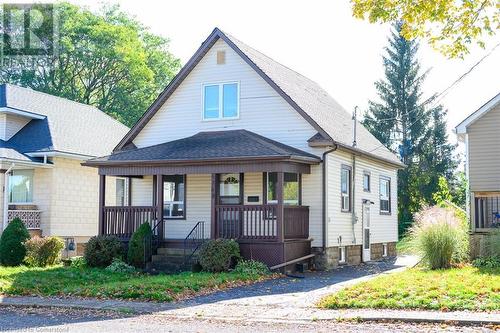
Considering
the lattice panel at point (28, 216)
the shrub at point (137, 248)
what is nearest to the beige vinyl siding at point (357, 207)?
the shrub at point (137, 248)

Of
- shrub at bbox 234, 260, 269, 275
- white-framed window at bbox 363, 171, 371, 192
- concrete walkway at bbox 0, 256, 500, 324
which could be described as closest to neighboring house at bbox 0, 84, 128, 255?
shrub at bbox 234, 260, 269, 275

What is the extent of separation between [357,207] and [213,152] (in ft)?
21.3

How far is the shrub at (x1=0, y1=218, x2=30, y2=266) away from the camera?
70.8 ft

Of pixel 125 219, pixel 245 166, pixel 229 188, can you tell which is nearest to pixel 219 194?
pixel 229 188

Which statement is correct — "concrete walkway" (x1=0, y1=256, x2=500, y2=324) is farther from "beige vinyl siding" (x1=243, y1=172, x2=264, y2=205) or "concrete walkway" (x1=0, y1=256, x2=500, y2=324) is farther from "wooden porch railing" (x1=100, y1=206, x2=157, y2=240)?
"wooden porch railing" (x1=100, y1=206, x2=157, y2=240)

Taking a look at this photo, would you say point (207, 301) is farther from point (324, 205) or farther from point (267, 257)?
point (324, 205)

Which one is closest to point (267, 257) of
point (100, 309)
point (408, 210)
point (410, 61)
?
point (100, 309)

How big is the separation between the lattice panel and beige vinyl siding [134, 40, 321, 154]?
464 cm

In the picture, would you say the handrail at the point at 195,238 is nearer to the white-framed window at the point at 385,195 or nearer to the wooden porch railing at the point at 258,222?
the wooden porch railing at the point at 258,222

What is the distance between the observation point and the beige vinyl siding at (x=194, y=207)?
22.6m

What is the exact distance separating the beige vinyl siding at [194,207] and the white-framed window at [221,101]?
222cm

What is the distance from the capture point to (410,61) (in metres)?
51.0

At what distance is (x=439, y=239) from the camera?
718 inches

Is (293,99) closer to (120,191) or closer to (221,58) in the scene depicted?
(221,58)
